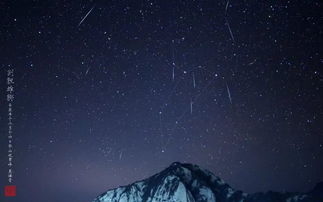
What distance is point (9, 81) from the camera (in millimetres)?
39531

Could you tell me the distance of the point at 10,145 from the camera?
42.5 m

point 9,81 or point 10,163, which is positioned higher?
point 9,81

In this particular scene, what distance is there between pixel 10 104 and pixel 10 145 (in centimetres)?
608

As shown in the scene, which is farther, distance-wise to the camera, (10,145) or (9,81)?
(10,145)

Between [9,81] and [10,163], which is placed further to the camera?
[10,163]

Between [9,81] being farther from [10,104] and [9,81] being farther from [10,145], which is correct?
[10,145]

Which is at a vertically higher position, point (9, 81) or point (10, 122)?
point (9, 81)

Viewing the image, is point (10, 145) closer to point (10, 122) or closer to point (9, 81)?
point (10, 122)

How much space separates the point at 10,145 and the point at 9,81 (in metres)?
8.74

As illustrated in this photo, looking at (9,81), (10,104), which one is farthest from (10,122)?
(9,81)

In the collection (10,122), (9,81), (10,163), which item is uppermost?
(9,81)

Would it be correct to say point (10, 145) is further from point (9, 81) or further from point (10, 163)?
point (9, 81)

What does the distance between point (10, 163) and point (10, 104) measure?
30.3 feet

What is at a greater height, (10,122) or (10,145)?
(10,122)
